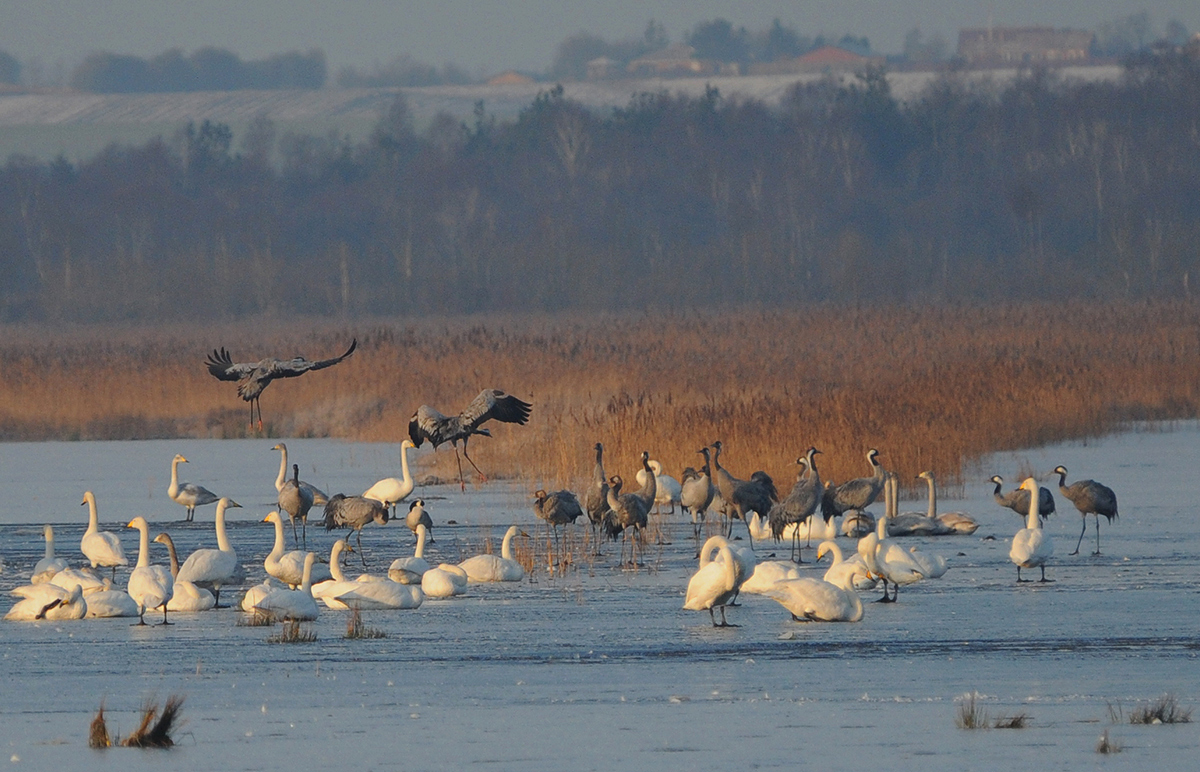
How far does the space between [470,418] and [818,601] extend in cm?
747

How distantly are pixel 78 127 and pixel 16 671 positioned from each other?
321 feet

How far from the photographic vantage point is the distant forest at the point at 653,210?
60.6 m

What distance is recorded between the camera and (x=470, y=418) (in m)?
17.7

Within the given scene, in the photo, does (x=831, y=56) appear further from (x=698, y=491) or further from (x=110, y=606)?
(x=110, y=606)

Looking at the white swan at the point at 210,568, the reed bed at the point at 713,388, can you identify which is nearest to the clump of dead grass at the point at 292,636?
the white swan at the point at 210,568

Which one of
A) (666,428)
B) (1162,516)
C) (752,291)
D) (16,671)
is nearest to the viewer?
(16,671)

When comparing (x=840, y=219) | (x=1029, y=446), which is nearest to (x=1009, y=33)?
(x=840, y=219)

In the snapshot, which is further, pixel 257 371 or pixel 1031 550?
pixel 257 371

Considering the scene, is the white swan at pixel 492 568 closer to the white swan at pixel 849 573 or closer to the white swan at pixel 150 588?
the white swan at pixel 849 573

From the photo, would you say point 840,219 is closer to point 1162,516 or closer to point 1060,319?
point 1060,319

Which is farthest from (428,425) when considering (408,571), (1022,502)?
(408,571)

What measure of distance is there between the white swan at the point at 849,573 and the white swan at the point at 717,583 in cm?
69

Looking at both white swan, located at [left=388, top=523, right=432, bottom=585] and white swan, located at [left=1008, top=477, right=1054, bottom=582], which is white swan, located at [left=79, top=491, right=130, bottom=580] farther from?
white swan, located at [left=1008, top=477, right=1054, bottom=582]

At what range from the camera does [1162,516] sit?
15.9 m
